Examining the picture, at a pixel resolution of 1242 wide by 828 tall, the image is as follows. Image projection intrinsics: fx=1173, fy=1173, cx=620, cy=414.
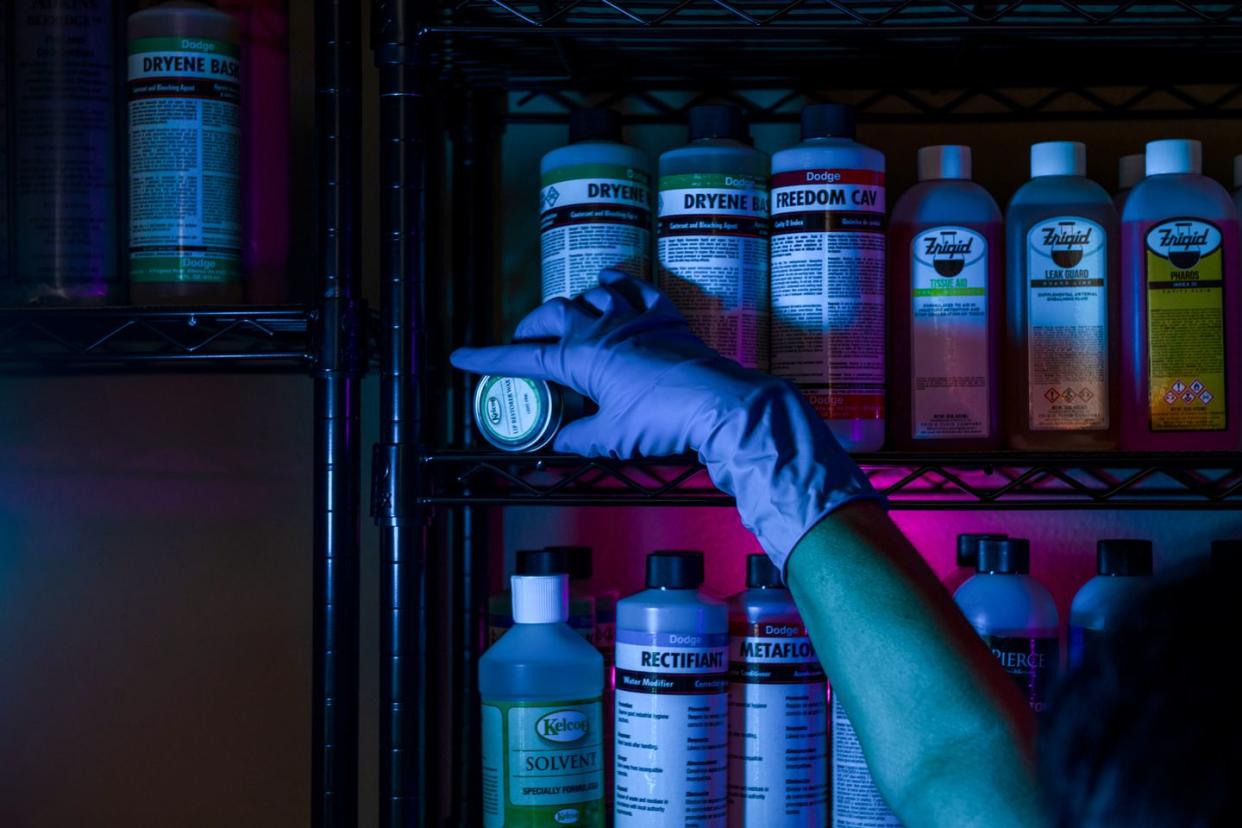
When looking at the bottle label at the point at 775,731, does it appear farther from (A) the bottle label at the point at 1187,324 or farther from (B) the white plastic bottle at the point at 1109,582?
(A) the bottle label at the point at 1187,324

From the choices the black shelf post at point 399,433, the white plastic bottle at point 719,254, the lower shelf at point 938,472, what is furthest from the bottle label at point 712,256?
the black shelf post at point 399,433

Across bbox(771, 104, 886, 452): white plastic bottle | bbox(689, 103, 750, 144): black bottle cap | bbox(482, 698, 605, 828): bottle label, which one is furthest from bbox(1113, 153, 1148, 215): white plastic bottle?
bbox(482, 698, 605, 828): bottle label

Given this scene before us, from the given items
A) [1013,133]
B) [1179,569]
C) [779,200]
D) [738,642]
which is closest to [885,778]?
[738,642]

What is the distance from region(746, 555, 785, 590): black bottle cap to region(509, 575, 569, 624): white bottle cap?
7.1 inches

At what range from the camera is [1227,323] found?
102 centimetres

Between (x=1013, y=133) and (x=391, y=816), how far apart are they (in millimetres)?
930

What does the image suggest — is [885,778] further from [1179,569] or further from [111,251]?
[111,251]

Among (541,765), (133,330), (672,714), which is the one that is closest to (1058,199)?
(672,714)

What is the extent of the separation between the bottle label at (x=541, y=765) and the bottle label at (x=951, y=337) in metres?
0.40

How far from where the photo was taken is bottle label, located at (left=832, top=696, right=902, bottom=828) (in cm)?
103

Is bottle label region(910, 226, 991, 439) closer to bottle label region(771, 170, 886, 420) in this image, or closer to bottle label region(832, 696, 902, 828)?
bottle label region(771, 170, 886, 420)

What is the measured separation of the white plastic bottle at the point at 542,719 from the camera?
39.1 inches

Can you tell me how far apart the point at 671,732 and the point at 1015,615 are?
1.03ft

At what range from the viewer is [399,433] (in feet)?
3.20
